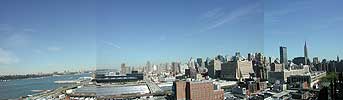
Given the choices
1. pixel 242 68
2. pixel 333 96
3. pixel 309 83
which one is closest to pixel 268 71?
pixel 242 68

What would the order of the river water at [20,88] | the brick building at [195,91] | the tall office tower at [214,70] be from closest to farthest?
the brick building at [195,91] < the river water at [20,88] < the tall office tower at [214,70]

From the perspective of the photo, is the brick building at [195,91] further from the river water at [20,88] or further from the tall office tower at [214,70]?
the river water at [20,88]

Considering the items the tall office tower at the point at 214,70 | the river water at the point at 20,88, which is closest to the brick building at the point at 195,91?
the tall office tower at the point at 214,70

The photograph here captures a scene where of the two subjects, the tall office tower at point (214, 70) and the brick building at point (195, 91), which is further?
the tall office tower at point (214, 70)

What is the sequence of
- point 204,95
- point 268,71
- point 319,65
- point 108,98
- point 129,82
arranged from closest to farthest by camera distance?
point 204,95 → point 108,98 → point 268,71 → point 319,65 → point 129,82

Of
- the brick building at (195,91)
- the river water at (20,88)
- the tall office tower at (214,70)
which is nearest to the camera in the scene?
the brick building at (195,91)

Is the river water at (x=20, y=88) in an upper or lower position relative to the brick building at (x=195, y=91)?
lower

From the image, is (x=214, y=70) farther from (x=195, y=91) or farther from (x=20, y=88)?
(x=20, y=88)

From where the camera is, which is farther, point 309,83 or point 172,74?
point 172,74

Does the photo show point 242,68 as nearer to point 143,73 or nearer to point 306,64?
point 306,64

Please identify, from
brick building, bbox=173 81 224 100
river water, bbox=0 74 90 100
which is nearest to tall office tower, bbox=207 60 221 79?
brick building, bbox=173 81 224 100

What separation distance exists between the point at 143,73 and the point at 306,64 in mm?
7386

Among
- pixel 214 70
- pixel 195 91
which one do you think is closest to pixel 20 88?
pixel 214 70

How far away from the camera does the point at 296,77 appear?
8961mm
